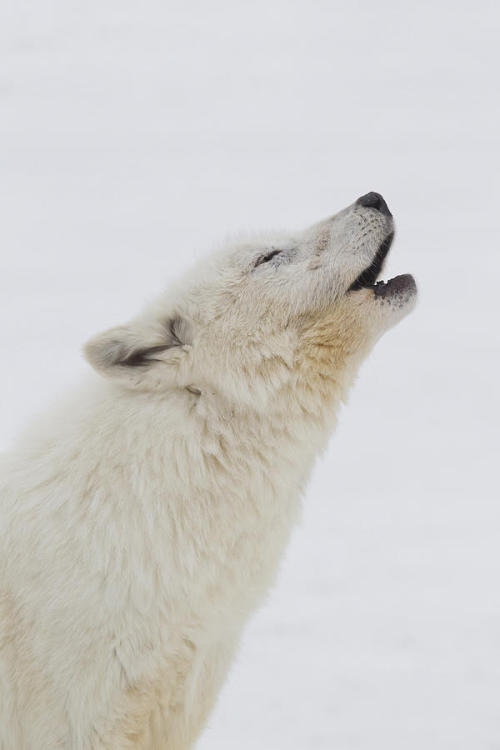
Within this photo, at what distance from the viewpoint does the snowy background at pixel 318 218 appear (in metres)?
5.64

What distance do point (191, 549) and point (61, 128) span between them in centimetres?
1266

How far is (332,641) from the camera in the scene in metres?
5.91

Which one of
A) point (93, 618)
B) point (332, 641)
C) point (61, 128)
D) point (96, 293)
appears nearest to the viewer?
point (93, 618)

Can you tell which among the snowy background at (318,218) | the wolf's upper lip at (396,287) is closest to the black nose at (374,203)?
the wolf's upper lip at (396,287)

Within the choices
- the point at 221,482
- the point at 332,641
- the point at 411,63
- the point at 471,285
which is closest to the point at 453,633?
the point at 332,641

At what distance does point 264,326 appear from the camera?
12.5ft

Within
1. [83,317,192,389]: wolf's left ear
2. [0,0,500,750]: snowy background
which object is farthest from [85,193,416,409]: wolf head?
[0,0,500,750]: snowy background

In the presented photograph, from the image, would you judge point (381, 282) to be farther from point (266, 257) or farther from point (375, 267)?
point (266, 257)

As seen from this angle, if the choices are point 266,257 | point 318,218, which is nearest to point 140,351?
point 266,257

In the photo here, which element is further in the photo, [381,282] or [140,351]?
[381,282]

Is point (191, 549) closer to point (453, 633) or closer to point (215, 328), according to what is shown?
point (215, 328)

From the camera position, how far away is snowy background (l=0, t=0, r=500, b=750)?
18.5 feet

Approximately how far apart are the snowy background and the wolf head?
0.66 meters

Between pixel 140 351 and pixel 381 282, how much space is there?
2.85ft
